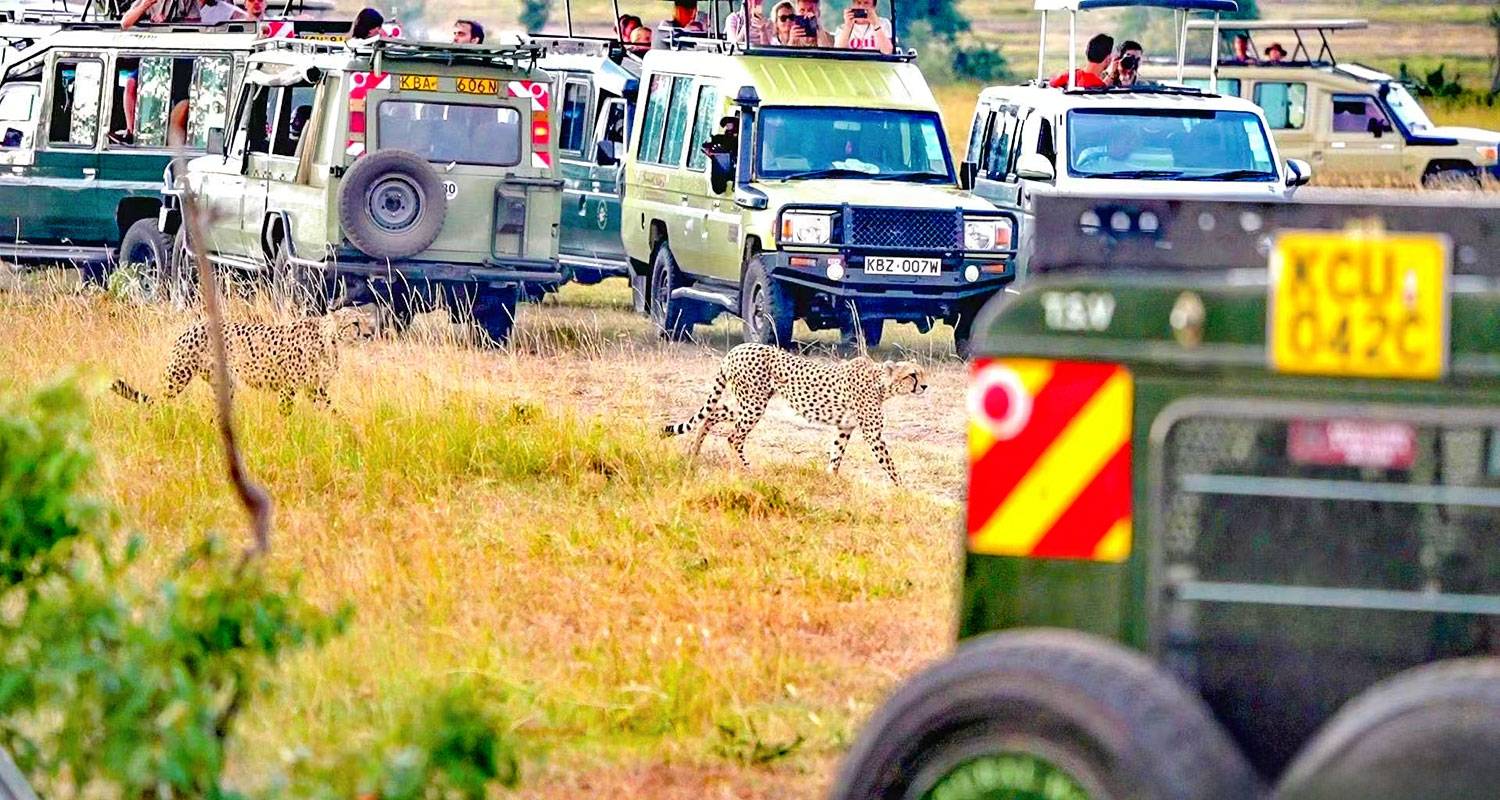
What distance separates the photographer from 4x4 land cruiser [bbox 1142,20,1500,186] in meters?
26.4

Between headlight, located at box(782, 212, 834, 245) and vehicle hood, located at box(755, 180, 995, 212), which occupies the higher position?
vehicle hood, located at box(755, 180, 995, 212)

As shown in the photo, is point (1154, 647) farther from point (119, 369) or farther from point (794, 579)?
point (119, 369)

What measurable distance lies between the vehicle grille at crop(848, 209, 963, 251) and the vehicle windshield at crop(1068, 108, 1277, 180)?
1.23 m

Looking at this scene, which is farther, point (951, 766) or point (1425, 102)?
point (1425, 102)

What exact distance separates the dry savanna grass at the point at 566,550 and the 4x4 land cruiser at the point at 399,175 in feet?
5.09

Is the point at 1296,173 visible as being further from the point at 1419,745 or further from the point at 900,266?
the point at 1419,745

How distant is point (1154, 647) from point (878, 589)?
434cm

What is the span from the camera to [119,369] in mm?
11938

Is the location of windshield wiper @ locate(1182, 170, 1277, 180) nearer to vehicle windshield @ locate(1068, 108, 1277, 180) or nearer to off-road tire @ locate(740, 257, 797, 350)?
vehicle windshield @ locate(1068, 108, 1277, 180)

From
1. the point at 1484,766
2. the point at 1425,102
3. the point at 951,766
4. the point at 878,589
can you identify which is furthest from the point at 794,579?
the point at 1425,102

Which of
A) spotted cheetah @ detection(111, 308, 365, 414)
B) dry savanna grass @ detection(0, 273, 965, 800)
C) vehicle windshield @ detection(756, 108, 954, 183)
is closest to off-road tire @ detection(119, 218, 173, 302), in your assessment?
dry savanna grass @ detection(0, 273, 965, 800)

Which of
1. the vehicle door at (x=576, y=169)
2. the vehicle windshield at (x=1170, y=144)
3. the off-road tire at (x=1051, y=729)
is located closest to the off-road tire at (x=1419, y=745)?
the off-road tire at (x=1051, y=729)

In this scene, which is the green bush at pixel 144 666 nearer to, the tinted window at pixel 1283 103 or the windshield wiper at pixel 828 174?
the windshield wiper at pixel 828 174

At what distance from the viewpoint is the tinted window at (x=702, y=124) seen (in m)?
15.9
